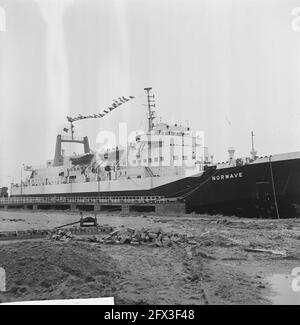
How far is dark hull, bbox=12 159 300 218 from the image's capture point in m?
16.4

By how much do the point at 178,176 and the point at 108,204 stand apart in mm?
6052

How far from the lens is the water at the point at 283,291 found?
14.2 ft

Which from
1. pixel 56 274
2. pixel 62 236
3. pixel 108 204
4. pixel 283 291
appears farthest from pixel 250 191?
pixel 56 274

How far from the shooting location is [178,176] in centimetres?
2067

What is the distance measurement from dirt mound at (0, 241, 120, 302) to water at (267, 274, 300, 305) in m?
2.01

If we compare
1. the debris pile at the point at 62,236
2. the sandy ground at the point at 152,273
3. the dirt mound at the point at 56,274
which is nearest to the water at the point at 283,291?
the sandy ground at the point at 152,273

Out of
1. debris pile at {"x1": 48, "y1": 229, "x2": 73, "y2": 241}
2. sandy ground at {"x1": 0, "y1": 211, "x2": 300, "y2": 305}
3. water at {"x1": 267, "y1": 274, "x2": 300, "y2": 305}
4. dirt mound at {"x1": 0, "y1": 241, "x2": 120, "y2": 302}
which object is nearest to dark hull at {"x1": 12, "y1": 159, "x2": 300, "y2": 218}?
sandy ground at {"x1": 0, "y1": 211, "x2": 300, "y2": 305}

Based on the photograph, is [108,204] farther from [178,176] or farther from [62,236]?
[62,236]

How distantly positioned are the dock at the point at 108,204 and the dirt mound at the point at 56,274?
45.6 feet

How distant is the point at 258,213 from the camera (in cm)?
1706

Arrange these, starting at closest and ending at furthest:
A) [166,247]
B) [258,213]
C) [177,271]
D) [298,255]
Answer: [177,271]
[298,255]
[166,247]
[258,213]
